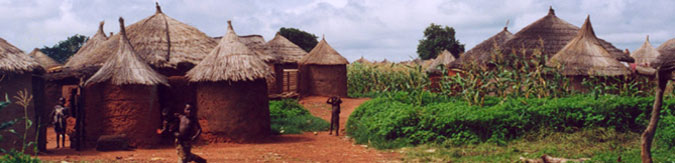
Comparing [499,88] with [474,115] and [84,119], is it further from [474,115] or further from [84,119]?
[84,119]

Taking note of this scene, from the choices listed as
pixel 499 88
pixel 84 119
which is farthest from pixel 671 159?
pixel 84 119

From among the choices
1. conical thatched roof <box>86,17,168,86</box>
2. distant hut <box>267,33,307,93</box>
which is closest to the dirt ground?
conical thatched roof <box>86,17,168,86</box>

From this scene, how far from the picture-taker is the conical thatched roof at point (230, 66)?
11188mm

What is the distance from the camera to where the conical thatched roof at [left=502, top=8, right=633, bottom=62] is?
703 inches

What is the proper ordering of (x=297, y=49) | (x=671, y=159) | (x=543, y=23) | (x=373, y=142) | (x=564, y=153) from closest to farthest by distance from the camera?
1. (x=671, y=159)
2. (x=564, y=153)
3. (x=373, y=142)
4. (x=543, y=23)
5. (x=297, y=49)

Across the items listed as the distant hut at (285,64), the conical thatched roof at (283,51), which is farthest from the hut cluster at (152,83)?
the conical thatched roof at (283,51)

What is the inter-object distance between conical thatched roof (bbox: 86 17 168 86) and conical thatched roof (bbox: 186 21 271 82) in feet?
2.48

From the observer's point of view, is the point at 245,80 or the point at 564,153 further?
the point at 245,80

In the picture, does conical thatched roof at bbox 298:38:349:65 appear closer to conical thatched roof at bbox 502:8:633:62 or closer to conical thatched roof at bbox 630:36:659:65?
conical thatched roof at bbox 502:8:633:62

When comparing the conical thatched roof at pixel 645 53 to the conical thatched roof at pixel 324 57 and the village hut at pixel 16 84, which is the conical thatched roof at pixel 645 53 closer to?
the conical thatched roof at pixel 324 57

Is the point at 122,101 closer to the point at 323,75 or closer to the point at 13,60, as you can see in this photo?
the point at 13,60

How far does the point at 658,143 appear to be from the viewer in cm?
880

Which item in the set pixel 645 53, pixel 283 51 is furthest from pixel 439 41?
pixel 283 51

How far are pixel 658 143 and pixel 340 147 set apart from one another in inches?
203
